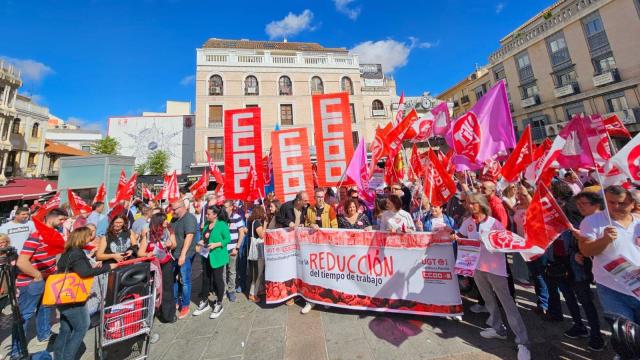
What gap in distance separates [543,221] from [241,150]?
550cm

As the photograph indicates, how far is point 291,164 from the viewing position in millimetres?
5754

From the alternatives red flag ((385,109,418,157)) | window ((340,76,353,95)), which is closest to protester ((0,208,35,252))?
red flag ((385,109,418,157))

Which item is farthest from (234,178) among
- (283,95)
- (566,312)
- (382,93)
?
(382,93)

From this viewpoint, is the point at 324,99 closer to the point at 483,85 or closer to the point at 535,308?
the point at 535,308

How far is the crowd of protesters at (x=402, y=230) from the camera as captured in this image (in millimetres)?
2316

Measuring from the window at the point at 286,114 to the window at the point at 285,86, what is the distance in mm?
1236

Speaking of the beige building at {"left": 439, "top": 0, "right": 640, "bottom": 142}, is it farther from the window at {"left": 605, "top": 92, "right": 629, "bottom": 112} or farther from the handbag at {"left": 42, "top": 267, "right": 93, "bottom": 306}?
the handbag at {"left": 42, "top": 267, "right": 93, "bottom": 306}

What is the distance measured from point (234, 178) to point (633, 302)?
608 centimetres

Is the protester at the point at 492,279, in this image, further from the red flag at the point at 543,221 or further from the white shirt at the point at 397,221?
the white shirt at the point at 397,221

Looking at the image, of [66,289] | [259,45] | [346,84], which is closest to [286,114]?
[346,84]

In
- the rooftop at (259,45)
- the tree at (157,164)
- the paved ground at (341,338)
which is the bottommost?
the paved ground at (341,338)

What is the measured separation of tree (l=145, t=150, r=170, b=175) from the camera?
74.0 feet

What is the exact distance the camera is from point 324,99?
6.01 m

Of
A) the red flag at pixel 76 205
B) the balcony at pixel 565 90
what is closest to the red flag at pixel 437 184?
the red flag at pixel 76 205
